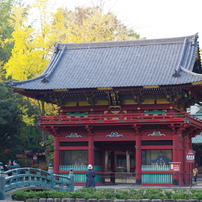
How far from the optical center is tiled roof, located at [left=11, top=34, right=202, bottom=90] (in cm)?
4016

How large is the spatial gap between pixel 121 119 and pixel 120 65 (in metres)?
5.68

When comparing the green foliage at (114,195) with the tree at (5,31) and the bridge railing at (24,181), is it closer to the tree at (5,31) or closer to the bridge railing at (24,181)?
the bridge railing at (24,181)

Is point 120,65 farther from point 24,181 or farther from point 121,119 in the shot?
point 24,181

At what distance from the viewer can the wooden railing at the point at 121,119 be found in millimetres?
38375

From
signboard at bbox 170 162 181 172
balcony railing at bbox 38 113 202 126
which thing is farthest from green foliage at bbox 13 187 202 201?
balcony railing at bbox 38 113 202 126

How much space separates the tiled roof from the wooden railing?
225 cm

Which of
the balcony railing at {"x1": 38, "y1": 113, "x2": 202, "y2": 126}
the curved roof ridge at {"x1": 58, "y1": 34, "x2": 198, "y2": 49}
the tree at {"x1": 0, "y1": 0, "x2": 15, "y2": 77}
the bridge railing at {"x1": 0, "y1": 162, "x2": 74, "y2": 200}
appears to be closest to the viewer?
the bridge railing at {"x1": 0, "y1": 162, "x2": 74, "y2": 200}

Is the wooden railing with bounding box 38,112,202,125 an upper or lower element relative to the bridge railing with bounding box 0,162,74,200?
upper

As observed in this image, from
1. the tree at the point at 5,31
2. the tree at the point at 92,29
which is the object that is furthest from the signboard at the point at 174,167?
the tree at the point at 5,31

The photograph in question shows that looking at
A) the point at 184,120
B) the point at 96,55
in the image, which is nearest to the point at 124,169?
the point at 96,55

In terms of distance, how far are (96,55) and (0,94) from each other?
11.6 metres

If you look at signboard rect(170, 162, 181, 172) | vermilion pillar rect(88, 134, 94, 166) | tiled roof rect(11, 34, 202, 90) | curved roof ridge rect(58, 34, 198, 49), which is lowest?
signboard rect(170, 162, 181, 172)

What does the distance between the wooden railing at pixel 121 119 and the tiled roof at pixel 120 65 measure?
88.4 inches

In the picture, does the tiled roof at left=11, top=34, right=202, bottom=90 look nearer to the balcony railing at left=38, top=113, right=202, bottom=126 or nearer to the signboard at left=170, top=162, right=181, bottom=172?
the balcony railing at left=38, top=113, right=202, bottom=126
